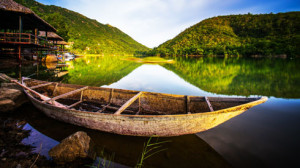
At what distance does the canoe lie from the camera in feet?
11.7

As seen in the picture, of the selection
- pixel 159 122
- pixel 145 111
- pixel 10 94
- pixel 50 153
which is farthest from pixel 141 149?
pixel 10 94

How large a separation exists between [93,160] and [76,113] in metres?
1.56

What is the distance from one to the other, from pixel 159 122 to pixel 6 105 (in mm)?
5923

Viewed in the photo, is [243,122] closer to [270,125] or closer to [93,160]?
[270,125]

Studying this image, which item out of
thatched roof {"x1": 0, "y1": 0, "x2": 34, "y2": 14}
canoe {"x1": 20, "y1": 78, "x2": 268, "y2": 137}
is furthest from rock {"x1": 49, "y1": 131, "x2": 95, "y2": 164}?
thatched roof {"x1": 0, "y1": 0, "x2": 34, "y2": 14}

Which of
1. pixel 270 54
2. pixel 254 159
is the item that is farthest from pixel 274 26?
pixel 254 159

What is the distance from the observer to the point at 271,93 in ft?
28.8

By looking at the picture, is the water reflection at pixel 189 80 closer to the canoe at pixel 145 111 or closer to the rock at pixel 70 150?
the canoe at pixel 145 111

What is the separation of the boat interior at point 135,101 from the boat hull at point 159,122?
1.24 ft

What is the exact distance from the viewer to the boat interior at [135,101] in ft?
15.1

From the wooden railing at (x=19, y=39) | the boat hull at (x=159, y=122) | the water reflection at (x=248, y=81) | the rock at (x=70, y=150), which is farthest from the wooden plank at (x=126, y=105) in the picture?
the wooden railing at (x=19, y=39)

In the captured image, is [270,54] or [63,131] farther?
[270,54]

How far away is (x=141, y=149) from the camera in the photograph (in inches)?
145

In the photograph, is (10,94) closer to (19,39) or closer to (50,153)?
(50,153)
